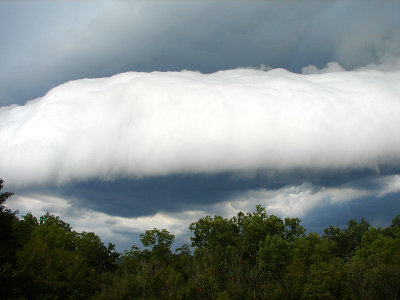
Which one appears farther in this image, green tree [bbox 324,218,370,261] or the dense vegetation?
green tree [bbox 324,218,370,261]

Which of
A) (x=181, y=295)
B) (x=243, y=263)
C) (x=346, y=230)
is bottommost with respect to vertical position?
(x=181, y=295)

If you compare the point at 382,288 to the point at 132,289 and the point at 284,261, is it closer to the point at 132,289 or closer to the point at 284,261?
the point at 284,261

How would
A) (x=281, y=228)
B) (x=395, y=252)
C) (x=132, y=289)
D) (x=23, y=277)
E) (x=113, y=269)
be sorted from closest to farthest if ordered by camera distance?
1. (x=23, y=277)
2. (x=132, y=289)
3. (x=281, y=228)
4. (x=395, y=252)
5. (x=113, y=269)

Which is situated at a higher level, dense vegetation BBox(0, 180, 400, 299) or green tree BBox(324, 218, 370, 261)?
green tree BBox(324, 218, 370, 261)

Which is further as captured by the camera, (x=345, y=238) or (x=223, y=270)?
(x=345, y=238)

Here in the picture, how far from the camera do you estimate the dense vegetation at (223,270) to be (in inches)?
1651

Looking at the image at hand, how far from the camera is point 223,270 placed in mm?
59625

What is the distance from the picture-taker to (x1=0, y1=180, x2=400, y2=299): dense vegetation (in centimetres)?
4194

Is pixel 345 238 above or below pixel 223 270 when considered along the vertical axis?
above

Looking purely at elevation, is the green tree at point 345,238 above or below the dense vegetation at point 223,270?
above

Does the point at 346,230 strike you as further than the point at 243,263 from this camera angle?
Yes

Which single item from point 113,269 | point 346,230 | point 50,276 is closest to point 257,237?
point 50,276

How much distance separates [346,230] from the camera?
126 m

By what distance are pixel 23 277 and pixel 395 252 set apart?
58942 mm
